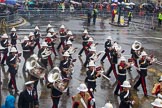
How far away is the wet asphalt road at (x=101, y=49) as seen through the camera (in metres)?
15.8

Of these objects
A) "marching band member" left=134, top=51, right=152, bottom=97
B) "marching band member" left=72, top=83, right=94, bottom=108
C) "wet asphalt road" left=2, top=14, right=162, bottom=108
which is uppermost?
"marching band member" left=72, top=83, right=94, bottom=108

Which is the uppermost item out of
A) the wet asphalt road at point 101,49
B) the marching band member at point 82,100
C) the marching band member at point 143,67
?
the marching band member at point 82,100

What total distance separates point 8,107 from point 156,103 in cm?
397

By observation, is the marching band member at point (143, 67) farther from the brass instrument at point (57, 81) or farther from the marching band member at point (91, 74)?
the brass instrument at point (57, 81)

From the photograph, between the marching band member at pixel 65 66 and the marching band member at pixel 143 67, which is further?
the marching band member at pixel 143 67

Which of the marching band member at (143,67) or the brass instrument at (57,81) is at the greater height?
the brass instrument at (57,81)

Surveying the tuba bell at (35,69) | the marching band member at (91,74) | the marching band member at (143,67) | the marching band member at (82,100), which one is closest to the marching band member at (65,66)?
the tuba bell at (35,69)

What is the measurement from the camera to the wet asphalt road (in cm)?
1582

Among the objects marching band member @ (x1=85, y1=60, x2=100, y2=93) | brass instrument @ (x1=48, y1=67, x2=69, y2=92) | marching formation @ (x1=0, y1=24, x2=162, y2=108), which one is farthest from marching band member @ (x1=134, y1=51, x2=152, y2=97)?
brass instrument @ (x1=48, y1=67, x2=69, y2=92)

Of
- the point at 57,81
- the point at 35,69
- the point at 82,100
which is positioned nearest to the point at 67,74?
the point at 35,69

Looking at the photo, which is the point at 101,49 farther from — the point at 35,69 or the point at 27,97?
the point at 27,97

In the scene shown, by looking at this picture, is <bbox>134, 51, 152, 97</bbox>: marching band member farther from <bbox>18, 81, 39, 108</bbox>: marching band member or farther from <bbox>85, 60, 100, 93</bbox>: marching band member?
<bbox>18, 81, 39, 108</bbox>: marching band member

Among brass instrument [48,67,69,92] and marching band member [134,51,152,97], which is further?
marching band member [134,51,152,97]

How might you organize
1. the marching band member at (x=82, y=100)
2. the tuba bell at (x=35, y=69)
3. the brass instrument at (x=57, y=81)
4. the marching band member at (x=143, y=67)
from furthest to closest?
the marching band member at (x=143, y=67) → the tuba bell at (x=35, y=69) → the brass instrument at (x=57, y=81) → the marching band member at (x=82, y=100)
